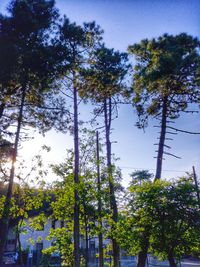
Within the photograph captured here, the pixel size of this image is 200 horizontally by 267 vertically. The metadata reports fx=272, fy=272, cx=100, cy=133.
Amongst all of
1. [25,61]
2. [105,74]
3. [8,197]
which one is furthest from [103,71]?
[8,197]

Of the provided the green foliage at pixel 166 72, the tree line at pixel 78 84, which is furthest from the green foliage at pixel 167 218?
the green foliage at pixel 166 72

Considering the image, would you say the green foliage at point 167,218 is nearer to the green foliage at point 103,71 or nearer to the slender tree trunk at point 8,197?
the slender tree trunk at point 8,197

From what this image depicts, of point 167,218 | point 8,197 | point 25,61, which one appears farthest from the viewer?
point 25,61

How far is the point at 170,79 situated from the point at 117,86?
344 cm

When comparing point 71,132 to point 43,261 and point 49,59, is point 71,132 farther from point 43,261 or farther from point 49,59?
point 43,261

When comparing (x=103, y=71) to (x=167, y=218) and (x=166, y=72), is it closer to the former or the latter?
(x=166, y=72)

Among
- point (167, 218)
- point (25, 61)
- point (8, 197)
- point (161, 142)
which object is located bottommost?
point (167, 218)

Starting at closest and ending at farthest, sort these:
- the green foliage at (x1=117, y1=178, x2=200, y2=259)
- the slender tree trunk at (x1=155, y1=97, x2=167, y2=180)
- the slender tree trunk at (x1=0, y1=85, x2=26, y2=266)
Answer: the green foliage at (x1=117, y1=178, x2=200, y2=259), the slender tree trunk at (x1=0, y1=85, x2=26, y2=266), the slender tree trunk at (x1=155, y1=97, x2=167, y2=180)

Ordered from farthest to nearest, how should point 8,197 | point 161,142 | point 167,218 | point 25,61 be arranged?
point 161,142 < point 25,61 < point 8,197 < point 167,218

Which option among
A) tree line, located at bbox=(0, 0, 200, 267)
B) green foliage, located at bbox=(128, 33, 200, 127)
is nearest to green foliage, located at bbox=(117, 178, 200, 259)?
tree line, located at bbox=(0, 0, 200, 267)

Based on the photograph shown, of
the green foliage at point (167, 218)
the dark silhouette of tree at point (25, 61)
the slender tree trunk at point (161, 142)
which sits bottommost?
the green foliage at point (167, 218)

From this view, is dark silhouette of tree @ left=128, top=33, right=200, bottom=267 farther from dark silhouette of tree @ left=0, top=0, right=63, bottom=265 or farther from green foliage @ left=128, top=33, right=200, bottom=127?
dark silhouette of tree @ left=0, top=0, right=63, bottom=265

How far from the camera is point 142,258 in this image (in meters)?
13.1

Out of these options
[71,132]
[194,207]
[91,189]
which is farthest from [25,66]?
[194,207]
